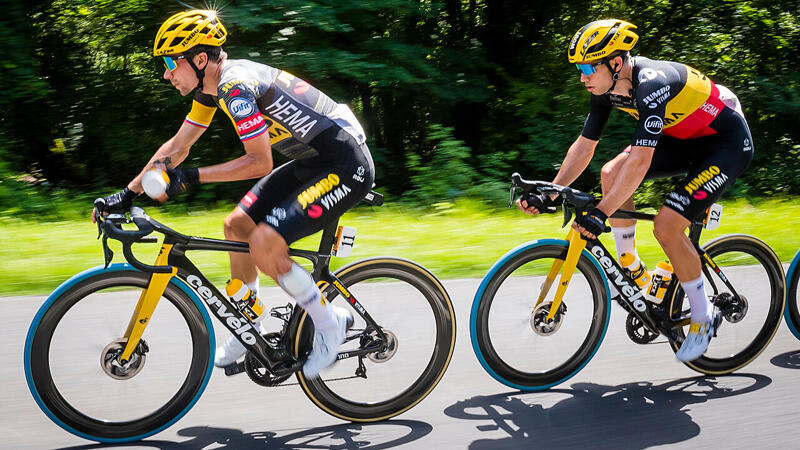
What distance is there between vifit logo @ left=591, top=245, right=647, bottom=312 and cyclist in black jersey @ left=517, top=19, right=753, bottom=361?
0.24 m

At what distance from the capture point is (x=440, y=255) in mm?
7012

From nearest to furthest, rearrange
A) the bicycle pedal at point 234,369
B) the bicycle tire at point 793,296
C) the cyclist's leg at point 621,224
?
1. the bicycle pedal at point 234,369
2. the cyclist's leg at point 621,224
3. the bicycle tire at point 793,296

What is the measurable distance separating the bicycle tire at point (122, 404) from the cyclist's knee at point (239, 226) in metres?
0.37

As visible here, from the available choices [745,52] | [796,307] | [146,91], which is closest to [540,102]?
[745,52]

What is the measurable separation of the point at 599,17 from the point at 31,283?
11.5 m

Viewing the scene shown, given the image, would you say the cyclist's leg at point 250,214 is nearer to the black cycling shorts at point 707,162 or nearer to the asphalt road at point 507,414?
the asphalt road at point 507,414

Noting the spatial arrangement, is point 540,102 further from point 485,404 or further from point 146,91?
point 485,404

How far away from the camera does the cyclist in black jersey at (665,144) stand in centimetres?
425

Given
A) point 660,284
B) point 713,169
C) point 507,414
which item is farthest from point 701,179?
point 507,414

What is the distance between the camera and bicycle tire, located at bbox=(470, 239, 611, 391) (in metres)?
4.41

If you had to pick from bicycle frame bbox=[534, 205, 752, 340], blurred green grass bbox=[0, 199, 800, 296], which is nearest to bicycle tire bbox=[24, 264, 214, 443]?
blurred green grass bbox=[0, 199, 800, 296]

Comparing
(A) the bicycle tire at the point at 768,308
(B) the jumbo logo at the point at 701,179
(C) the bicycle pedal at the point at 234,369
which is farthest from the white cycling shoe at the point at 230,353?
(B) the jumbo logo at the point at 701,179

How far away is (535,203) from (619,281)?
709 mm

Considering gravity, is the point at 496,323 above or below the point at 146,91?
above
